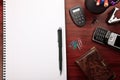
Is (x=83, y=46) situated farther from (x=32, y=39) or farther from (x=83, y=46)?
(x=32, y=39)

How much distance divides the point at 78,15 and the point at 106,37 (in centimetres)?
15

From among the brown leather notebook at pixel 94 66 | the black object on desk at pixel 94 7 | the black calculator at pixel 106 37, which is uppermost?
the black object on desk at pixel 94 7

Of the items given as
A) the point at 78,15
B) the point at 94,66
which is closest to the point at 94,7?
the point at 78,15

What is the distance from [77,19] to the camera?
40.4 inches

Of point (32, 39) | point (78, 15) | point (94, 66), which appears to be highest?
point (78, 15)

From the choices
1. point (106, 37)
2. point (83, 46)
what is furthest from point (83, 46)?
point (106, 37)

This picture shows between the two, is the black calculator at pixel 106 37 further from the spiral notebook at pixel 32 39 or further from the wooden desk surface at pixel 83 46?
the spiral notebook at pixel 32 39

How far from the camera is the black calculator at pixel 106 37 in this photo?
1012 mm

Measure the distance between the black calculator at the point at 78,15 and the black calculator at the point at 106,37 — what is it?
7 cm

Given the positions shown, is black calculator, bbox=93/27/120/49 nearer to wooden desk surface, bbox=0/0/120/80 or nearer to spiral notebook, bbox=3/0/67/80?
wooden desk surface, bbox=0/0/120/80

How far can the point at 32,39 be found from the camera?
100 centimetres

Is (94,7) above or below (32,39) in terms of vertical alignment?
above

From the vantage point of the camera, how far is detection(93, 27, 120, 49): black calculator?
101cm

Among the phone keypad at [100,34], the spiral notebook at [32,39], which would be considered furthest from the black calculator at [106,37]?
the spiral notebook at [32,39]
